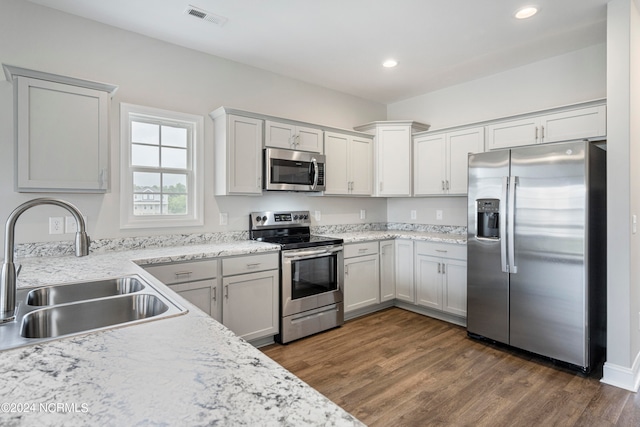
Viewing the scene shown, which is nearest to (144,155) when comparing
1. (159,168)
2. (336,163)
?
(159,168)

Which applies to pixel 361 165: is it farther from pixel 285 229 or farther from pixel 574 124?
pixel 574 124

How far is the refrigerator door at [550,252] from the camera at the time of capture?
256 centimetres

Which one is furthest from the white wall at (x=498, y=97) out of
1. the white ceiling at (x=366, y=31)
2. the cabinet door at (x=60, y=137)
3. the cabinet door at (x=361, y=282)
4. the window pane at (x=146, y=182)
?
the cabinet door at (x=60, y=137)

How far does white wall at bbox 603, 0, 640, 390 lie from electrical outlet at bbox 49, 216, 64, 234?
404 centimetres

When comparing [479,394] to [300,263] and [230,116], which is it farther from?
[230,116]

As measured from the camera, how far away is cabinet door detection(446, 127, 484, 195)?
369 centimetres

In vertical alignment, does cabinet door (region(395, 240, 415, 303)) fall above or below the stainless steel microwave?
below

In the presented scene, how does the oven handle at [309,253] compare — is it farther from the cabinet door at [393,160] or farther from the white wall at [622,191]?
the white wall at [622,191]

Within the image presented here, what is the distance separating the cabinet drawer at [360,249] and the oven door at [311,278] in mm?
142

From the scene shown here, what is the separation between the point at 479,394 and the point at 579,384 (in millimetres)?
787

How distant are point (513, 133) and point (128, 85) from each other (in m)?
3.58

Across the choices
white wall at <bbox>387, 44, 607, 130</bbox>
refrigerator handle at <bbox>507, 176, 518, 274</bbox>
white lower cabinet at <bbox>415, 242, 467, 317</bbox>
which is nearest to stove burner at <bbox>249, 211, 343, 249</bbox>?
white lower cabinet at <bbox>415, 242, 467, 317</bbox>

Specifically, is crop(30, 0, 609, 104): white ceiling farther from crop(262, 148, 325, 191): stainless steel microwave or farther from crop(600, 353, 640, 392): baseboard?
crop(600, 353, 640, 392): baseboard

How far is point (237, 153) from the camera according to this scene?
10.5 feet
